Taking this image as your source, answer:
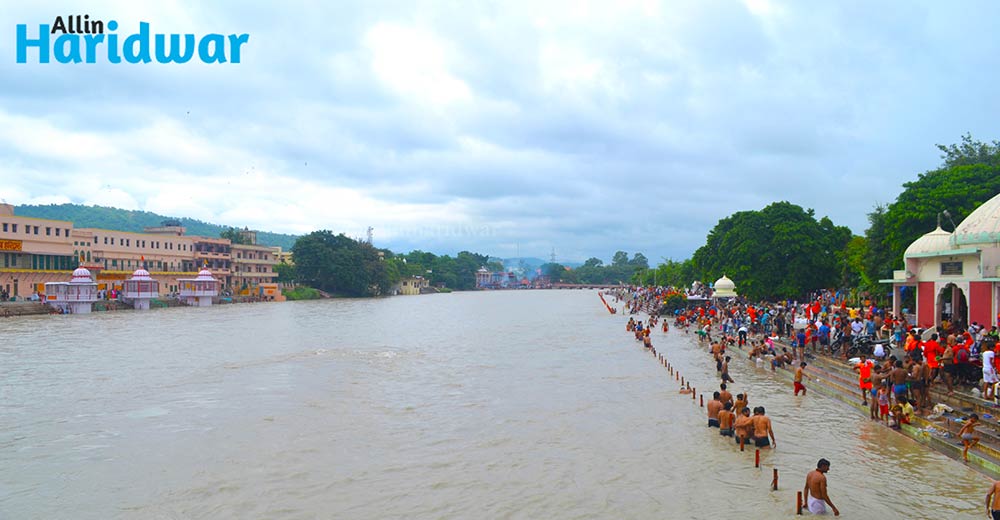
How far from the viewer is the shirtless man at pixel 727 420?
1410cm

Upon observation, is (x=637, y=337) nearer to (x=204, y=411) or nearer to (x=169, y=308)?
(x=204, y=411)

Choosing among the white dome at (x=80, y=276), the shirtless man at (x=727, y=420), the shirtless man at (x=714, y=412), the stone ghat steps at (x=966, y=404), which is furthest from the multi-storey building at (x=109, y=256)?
the stone ghat steps at (x=966, y=404)

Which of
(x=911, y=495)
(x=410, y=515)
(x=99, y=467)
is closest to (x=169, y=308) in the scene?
(x=99, y=467)

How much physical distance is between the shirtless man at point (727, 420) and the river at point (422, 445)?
0.22m

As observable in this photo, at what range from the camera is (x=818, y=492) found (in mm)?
9500

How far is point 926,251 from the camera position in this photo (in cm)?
2100

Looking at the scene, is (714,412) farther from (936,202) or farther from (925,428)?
(936,202)

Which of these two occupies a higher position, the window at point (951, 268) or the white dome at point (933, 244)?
the white dome at point (933, 244)

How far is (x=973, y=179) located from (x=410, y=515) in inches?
1238

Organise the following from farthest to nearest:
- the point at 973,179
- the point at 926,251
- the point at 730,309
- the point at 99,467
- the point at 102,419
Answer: the point at 730,309, the point at 973,179, the point at 926,251, the point at 102,419, the point at 99,467

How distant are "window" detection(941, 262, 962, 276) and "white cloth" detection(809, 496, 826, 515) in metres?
13.6

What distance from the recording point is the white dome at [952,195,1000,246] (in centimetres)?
1792

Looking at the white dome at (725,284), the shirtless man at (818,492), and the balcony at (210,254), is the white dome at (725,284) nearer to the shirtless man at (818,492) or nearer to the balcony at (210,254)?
the shirtless man at (818,492)

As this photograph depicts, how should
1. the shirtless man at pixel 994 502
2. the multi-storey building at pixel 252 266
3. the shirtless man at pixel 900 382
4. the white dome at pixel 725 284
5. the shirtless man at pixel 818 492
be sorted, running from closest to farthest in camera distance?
the shirtless man at pixel 994 502 → the shirtless man at pixel 818 492 → the shirtless man at pixel 900 382 → the white dome at pixel 725 284 → the multi-storey building at pixel 252 266
